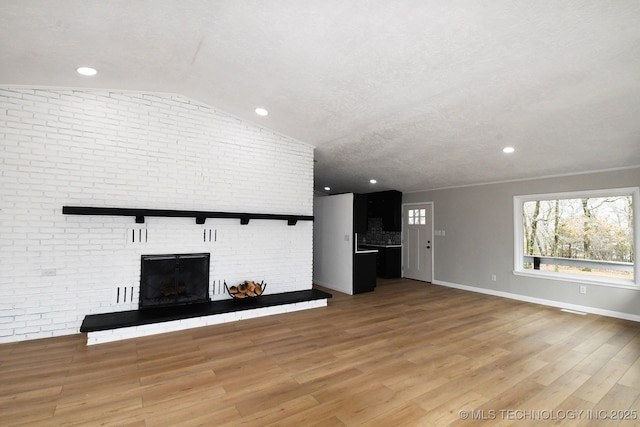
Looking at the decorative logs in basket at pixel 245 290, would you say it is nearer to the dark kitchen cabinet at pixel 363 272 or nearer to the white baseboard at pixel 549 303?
the dark kitchen cabinet at pixel 363 272

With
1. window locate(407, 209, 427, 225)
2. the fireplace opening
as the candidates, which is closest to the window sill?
window locate(407, 209, 427, 225)

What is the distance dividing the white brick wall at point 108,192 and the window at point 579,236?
4.96 m

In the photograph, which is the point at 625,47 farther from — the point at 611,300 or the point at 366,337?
the point at 611,300

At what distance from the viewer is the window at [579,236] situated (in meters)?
4.87

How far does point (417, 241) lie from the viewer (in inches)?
312

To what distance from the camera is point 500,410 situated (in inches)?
90.3

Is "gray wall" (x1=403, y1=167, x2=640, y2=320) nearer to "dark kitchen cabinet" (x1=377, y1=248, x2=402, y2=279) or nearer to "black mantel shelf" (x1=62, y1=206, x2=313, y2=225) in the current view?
"dark kitchen cabinet" (x1=377, y1=248, x2=402, y2=279)

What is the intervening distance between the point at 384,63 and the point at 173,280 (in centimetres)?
393

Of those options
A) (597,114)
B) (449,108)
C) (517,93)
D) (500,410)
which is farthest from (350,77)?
(500,410)

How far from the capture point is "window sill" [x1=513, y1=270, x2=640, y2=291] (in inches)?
183

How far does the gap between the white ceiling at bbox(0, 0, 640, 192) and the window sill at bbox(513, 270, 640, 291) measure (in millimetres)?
1819

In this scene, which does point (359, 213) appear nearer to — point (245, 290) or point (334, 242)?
point (334, 242)

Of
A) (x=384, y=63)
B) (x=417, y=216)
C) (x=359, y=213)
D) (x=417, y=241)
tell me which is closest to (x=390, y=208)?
(x=417, y=216)

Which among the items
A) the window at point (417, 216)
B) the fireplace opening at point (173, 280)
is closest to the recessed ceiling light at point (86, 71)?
the fireplace opening at point (173, 280)
